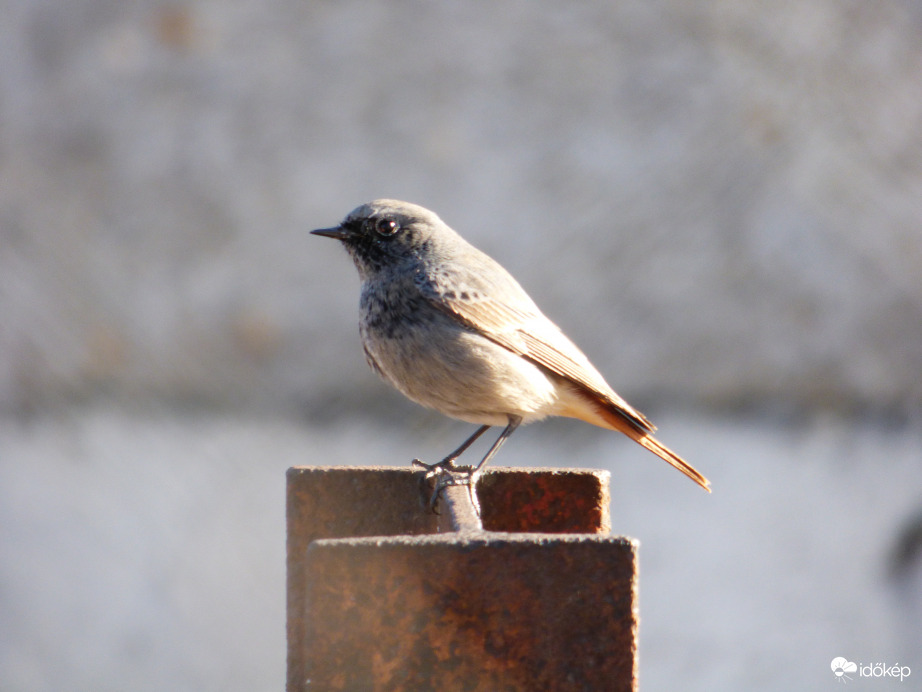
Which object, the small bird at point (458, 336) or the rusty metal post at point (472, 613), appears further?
the small bird at point (458, 336)

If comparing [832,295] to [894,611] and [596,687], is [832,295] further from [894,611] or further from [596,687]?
[596,687]

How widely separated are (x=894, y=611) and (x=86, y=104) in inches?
159

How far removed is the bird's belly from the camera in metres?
3.38

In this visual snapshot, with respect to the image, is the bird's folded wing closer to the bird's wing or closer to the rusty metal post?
the bird's wing

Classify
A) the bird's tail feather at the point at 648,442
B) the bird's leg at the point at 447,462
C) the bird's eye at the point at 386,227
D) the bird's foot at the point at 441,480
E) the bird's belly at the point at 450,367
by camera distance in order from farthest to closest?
1. the bird's eye at the point at 386,227
2. the bird's tail feather at the point at 648,442
3. the bird's belly at the point at 450,367
4. the bird's leg at the point at 447,462
5. the bird's foot at the point at 441,480

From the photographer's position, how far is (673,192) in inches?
173

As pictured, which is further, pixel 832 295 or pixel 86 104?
pixel 832 295

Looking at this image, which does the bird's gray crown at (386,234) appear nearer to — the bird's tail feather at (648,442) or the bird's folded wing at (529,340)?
the bird's folded wing at (529,340)

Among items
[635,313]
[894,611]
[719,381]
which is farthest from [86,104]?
[894,611]

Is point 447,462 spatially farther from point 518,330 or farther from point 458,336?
point 518,330

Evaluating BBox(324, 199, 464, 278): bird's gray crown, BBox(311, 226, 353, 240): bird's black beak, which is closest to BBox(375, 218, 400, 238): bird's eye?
BBox(324, 199, 464, 278): bird's gray crown

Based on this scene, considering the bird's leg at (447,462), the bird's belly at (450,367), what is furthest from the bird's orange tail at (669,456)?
the bird's leg at (447,462)

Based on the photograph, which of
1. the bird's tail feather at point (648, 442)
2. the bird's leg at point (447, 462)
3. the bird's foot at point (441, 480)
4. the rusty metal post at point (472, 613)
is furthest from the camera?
the bird's tail feather at point (648, 442)

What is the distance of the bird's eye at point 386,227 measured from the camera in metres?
3.73
